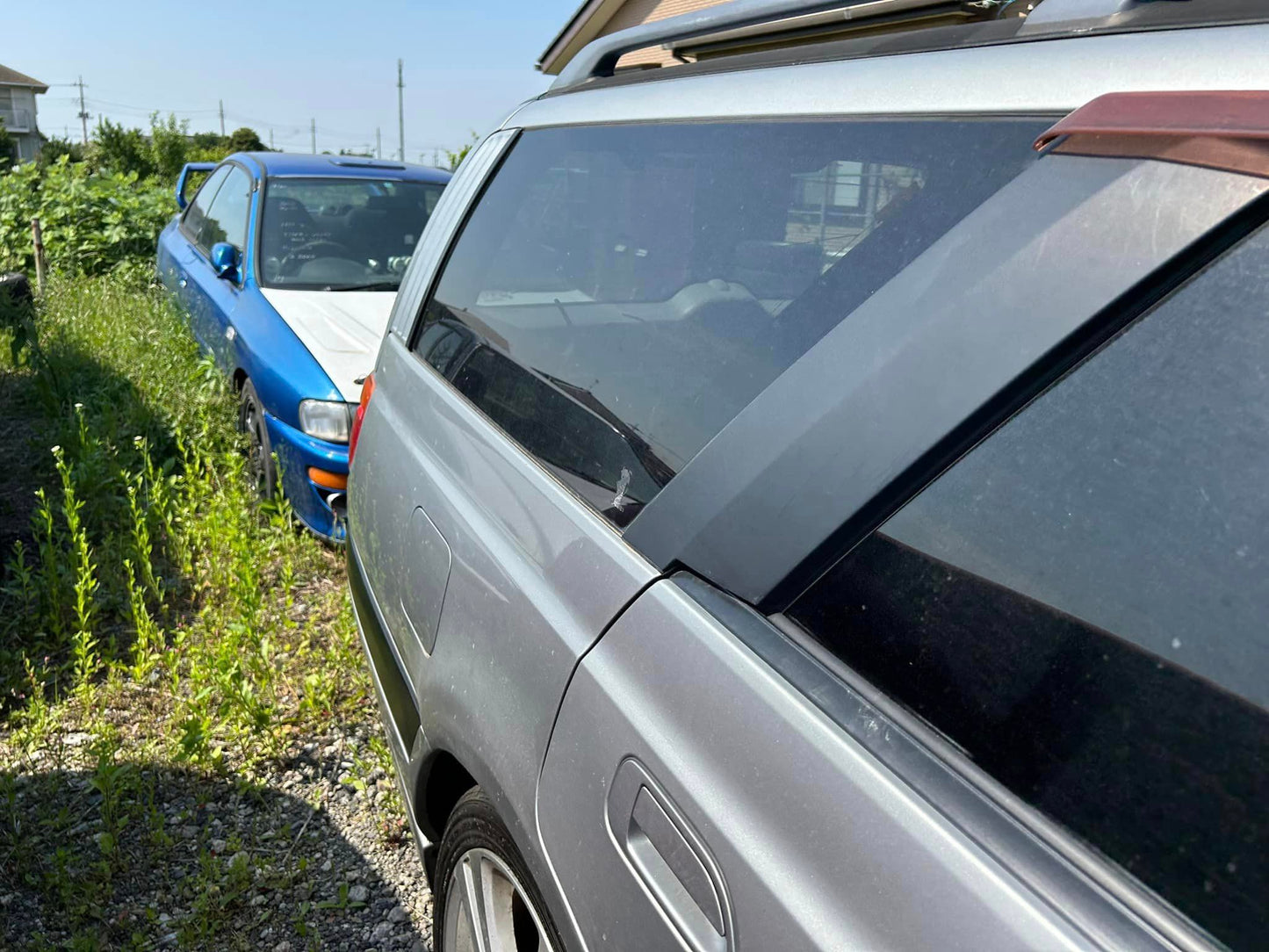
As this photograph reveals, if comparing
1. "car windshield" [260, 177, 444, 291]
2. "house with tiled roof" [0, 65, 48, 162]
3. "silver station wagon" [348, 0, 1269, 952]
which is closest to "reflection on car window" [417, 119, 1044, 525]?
"silver station wagon" [348, 0, 1269, 952]

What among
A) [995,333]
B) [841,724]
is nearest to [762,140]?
[995,333]

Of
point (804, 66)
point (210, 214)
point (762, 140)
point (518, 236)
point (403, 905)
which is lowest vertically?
point (403, 905)

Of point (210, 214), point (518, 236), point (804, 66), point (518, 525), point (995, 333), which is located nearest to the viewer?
point (995, 333)

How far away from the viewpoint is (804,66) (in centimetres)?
150

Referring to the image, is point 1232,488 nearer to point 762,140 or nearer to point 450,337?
point 762,140

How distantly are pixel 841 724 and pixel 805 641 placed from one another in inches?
5.4

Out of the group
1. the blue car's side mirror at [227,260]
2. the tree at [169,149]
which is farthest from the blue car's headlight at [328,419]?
the tree at [169,149]

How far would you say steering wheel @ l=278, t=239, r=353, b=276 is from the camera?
558 cm

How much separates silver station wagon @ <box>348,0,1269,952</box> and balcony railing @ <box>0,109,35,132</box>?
2708 inches

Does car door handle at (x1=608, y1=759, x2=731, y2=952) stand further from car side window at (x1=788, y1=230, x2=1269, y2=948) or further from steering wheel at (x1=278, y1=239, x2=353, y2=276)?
steering wheel at (x1=278, y1=239, x2=353, y2=276)

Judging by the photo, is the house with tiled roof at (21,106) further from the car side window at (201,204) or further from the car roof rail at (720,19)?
the car roof rail at (720,19)

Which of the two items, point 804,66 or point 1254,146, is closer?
point 1254,146

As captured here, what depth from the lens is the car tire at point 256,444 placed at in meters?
4.60

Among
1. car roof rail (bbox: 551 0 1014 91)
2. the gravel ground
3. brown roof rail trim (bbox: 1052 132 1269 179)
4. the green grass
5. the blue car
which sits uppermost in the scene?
car roof rail (bbox: 551 0 1014 91)
